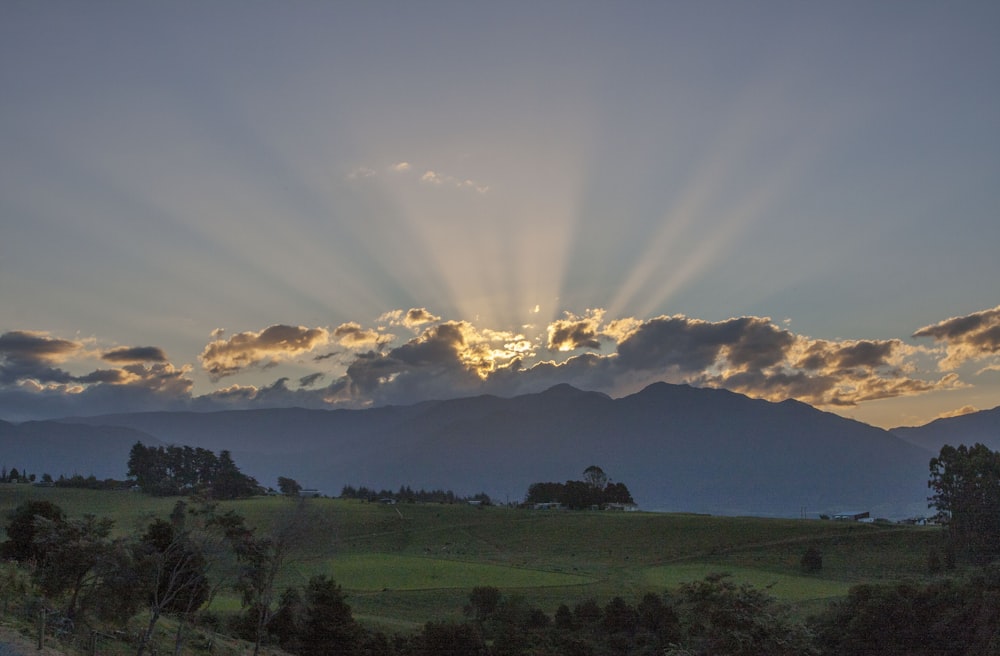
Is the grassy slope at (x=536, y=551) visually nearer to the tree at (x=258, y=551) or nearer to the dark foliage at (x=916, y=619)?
the tree at (x=258, y=551)

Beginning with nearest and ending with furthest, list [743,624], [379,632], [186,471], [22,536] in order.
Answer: [743,624], [22,536], [379,632], [186,471]

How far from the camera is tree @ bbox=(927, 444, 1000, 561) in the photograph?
9200 centimetres

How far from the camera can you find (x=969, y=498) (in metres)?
98.6

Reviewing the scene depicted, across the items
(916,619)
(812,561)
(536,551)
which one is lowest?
(916,619)

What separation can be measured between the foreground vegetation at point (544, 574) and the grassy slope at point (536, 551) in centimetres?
28

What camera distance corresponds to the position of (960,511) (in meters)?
97.8

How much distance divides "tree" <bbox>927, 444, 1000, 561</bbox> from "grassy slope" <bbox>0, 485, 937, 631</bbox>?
14.4ft

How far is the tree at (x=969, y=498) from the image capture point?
302 feet

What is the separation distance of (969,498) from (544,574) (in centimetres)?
5813

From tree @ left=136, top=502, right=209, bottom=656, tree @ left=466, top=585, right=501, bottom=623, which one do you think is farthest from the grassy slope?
tree @ left=136, top=502, right=209, bottom=656

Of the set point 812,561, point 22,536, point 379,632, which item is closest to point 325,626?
point 379,632

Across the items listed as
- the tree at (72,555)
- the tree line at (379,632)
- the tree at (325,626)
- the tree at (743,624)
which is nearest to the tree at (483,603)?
the tree line at (379,632)

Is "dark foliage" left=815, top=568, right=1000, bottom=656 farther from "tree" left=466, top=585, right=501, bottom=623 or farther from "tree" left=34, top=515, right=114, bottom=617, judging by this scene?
"tree" left=34, top=515, right=114, bottom=617

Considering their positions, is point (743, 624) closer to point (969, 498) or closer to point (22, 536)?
point (22, 536)
